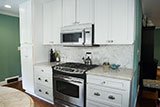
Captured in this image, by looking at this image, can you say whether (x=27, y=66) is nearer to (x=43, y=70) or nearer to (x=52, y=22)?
(x=43, y=70)

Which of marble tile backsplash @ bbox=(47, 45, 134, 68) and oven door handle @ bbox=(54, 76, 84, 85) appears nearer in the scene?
oven door handle @ bbox=(54, 76, 84, 85)

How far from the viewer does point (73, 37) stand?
281 cm

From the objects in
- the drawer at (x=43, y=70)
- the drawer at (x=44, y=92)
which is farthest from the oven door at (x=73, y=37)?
the drawer at (x=44, y=92)

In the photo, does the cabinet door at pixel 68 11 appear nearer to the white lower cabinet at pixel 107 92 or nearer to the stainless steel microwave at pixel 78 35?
the stainless steel microwave at pixel 78 35

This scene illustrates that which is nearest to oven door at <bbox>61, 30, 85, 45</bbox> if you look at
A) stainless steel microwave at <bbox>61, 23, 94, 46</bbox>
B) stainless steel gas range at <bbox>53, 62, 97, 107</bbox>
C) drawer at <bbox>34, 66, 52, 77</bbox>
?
stainless steel microwave at <bbox>61, 23, 94, 46</bbox>

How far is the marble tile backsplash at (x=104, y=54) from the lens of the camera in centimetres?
257

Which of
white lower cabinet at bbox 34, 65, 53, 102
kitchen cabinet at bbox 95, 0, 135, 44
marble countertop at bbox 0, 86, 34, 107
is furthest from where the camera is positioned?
white lower cabinet at bbox 34, 65, 53, 102

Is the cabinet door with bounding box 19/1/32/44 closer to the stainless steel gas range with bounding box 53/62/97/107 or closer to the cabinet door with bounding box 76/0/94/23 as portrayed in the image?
the stainless steel gas range with bounding box 53/62/97/107

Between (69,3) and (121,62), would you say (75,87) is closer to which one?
(121,62)

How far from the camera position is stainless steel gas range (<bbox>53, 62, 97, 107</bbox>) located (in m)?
2.37

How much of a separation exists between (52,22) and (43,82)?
57.0 inches

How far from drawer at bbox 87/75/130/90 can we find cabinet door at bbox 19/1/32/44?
1.86 meters

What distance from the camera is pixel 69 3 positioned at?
2.83m

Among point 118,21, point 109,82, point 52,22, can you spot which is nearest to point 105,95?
point 109,82
